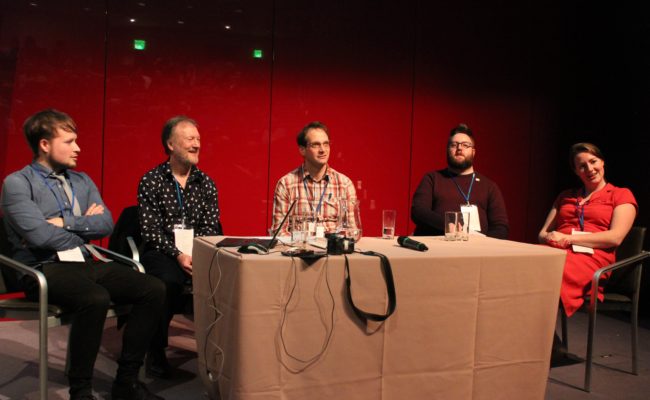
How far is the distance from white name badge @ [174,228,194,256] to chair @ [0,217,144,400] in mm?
289

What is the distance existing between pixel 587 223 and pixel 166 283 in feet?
8.21

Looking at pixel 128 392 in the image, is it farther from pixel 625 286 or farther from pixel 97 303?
pixel 625 286

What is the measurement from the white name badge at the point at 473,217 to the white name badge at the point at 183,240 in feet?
5.26

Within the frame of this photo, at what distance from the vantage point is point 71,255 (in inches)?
113

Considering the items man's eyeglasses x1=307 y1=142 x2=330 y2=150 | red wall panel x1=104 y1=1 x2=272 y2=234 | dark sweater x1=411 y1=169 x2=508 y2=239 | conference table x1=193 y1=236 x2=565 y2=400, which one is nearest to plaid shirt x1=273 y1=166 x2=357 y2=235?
man's eyeglasses x1=307 y1=142 x2=330 y2=150

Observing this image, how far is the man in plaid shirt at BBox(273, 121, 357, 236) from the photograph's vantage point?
364 cm

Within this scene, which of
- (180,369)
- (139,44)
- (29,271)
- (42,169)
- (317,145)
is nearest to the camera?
(29,271)

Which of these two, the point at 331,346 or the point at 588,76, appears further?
the point at 588,76

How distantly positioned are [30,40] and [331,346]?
3.25 meters

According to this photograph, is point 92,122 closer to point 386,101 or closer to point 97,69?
point 97,69

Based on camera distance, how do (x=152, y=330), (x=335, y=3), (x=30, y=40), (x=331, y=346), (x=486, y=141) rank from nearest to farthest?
1. (x=331, y=346)
2. (x=152, y=330)
3. (x=30, y=40)
4. (x=335, y=3)
5. (x=486, y=141)

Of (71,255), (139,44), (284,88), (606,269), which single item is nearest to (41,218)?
(71,255)

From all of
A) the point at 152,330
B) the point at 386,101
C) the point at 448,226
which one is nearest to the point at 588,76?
the point at 386,101

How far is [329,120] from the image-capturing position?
503 cm
